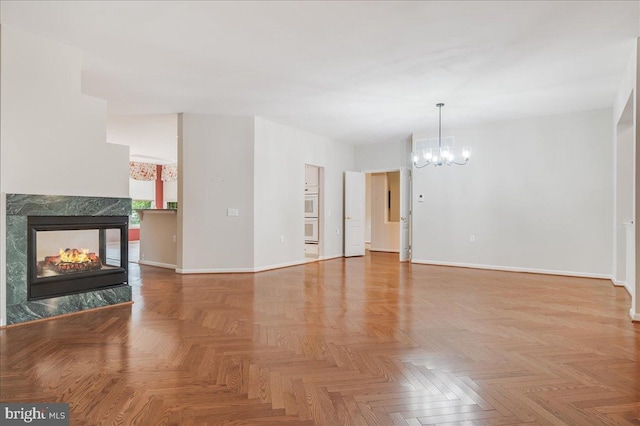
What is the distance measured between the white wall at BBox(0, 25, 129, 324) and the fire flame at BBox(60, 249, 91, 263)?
55cm

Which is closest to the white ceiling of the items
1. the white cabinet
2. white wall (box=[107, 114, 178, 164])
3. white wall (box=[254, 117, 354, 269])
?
white wall (box=[107, 114, 178, 164])

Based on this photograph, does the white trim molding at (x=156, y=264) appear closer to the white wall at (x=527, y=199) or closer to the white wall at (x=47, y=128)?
the white wall at (x=47, y=128)

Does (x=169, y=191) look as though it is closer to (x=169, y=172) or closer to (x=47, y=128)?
(x=169, y=172)

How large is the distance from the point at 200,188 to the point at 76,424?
15.1ft

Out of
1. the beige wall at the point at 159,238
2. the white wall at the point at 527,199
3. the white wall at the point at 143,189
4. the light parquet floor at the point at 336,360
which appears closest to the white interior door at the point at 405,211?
the white wall at the point at 527,199

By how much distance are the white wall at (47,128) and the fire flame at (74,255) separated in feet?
1.79

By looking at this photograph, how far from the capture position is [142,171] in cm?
1225

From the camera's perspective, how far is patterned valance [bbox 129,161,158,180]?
1204 cm

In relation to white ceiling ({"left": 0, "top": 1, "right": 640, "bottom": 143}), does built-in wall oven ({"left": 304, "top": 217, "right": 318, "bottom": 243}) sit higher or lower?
lower

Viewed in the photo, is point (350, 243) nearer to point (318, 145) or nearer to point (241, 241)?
point (318, 145)

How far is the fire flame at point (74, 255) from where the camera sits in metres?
3.75

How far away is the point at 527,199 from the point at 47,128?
6.77 meters

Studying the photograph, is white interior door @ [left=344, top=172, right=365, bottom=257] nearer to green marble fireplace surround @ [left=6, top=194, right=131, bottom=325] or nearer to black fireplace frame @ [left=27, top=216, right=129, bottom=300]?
black fireplace frame @ [left=27, top=216, right=129, bottom=300]

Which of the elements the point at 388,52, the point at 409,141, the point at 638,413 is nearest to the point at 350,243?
the point at 409,141
